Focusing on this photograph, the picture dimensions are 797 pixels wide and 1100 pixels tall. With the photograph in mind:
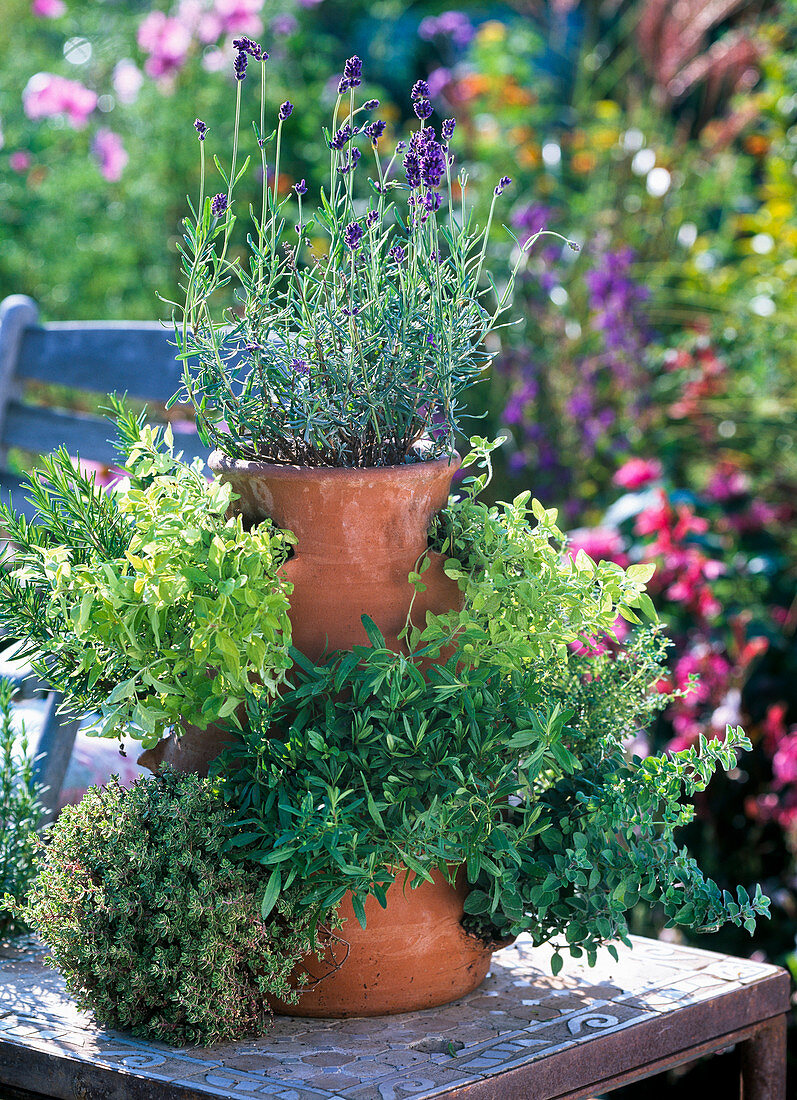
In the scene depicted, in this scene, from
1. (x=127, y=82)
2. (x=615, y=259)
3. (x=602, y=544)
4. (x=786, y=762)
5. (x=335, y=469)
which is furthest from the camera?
(x=127, y=82)

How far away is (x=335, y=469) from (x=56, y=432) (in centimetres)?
141

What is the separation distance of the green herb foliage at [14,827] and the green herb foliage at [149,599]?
30 cm

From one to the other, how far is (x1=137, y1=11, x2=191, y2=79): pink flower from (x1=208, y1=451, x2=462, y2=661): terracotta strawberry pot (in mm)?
3662

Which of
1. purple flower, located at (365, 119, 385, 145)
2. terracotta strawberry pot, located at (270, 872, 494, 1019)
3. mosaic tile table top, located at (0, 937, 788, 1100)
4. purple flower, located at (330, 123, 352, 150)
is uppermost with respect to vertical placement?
purple flower, located at (365, 119, 385, 145)

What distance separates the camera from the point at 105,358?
232cm

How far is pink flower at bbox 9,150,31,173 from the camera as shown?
4062mm

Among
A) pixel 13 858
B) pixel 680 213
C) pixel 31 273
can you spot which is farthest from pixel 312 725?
pixel 31 273

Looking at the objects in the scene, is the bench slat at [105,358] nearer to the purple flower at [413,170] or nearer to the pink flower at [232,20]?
the purple flower at [413,170]

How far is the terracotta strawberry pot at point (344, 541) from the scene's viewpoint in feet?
3.77

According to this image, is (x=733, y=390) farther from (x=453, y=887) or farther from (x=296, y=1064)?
(x=296, y=1064)

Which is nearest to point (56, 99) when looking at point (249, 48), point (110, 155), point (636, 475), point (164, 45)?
point (110, 155)

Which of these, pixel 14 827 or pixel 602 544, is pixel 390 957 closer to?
pixel 14 827

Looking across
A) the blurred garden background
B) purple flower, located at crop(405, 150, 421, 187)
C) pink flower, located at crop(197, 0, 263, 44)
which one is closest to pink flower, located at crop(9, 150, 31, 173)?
the blurred garden background

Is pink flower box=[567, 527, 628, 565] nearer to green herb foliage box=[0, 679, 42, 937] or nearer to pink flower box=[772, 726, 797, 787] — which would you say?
pink flower box=[772, 726, 797, 787]
